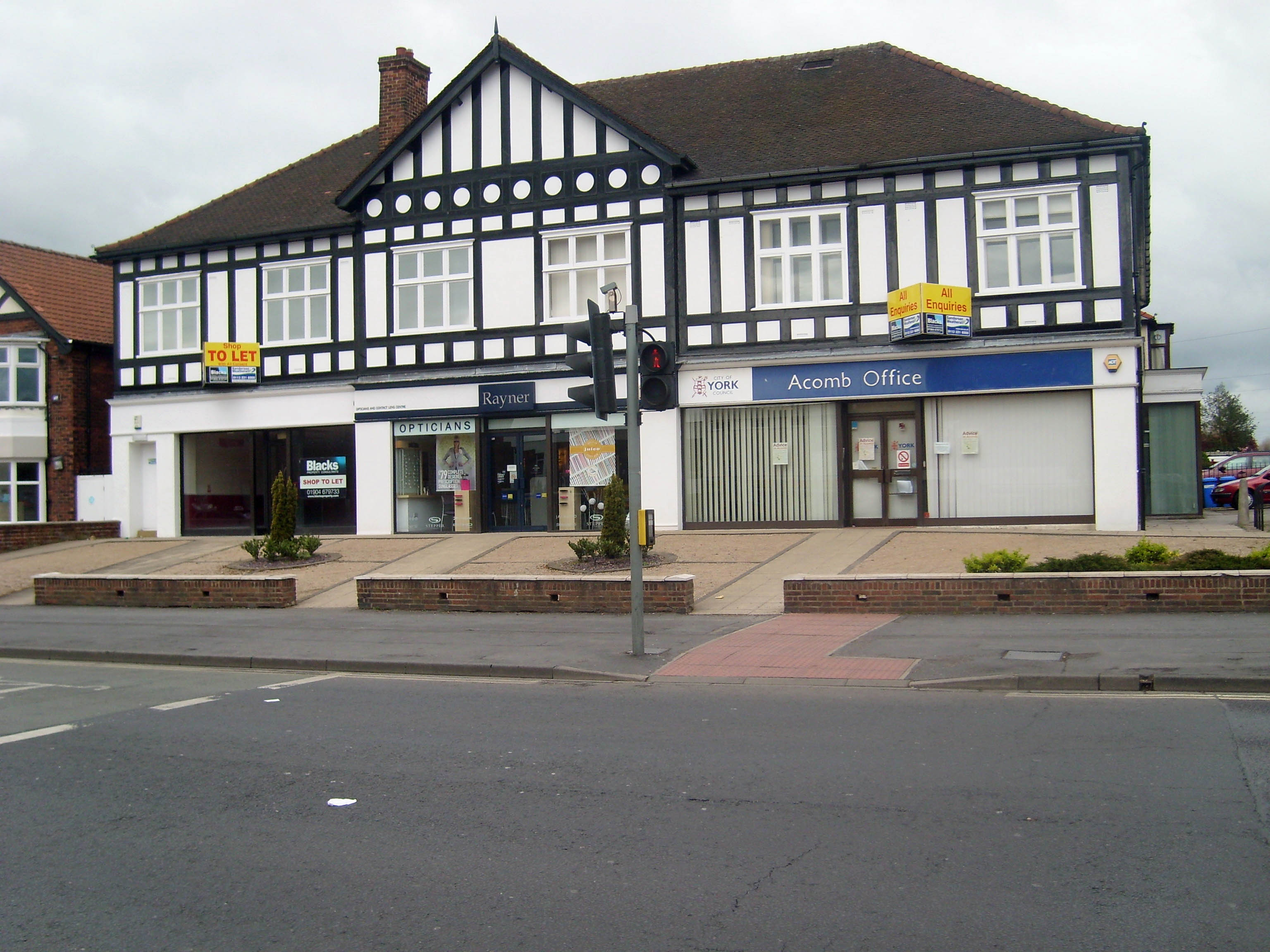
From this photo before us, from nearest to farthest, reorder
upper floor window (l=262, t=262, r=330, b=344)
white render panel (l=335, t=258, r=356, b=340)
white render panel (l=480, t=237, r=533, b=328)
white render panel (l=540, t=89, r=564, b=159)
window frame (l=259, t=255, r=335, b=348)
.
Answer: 1. white render panel (l=540, t=89, r=564, b=159)
2. white render panel (l=480, t=237, r=533, b=328)
3. white render panel (l=335, t=258, r=356, b=340)
4. window frame (l=259, t=255, r=335, b=348)
5. upper floor window (l=262, t=262, r=330, b=344)

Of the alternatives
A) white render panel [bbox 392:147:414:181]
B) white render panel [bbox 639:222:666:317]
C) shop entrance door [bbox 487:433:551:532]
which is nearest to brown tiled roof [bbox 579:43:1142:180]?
white render panel [bbox 639:222:666:317]

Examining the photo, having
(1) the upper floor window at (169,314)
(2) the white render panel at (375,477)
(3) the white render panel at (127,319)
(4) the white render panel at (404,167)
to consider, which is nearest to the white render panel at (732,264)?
(4) the white render panel at (404,167)

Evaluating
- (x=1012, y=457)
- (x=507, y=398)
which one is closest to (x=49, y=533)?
(x=507, y=398)

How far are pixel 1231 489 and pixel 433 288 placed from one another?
24225 mm

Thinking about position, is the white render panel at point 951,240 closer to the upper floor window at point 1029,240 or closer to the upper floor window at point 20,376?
the upper floor window at point 1029,240

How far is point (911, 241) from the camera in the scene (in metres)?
21.3

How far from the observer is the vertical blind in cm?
2197

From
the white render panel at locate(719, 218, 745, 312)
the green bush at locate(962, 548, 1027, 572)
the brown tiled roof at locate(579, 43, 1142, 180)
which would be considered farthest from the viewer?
the white render panel at locate(719, 218, 745, 312)

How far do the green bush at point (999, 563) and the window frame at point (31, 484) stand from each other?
85.9 ft

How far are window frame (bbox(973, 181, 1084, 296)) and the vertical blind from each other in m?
4.01

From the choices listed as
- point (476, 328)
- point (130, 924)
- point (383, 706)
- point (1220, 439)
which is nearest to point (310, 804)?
point (130, 924)

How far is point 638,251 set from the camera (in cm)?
2277

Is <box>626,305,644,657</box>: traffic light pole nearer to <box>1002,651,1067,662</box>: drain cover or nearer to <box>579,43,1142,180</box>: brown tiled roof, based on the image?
<box>1002,651,1067,662</box>: drain cover

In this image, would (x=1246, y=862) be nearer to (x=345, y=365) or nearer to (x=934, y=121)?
(x=934, y=121)
